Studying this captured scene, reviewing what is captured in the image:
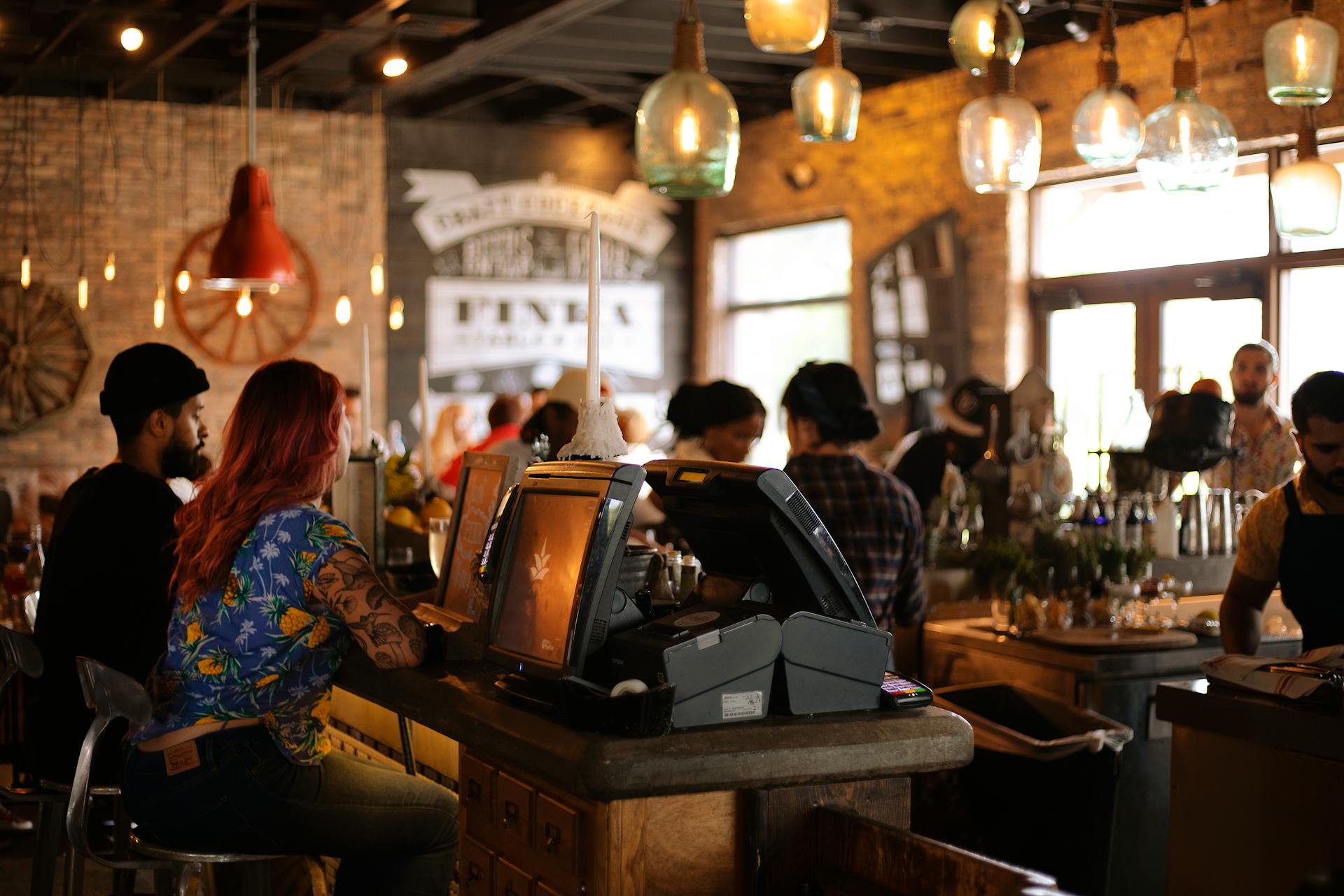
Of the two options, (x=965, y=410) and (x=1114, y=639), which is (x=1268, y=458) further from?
(x=1114, y=639)

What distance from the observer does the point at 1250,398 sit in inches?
244

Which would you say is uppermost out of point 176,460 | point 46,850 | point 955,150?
point 955,150

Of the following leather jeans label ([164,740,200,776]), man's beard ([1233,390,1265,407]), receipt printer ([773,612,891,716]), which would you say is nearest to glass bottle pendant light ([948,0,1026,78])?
receipt printer ([773,612,891,716])

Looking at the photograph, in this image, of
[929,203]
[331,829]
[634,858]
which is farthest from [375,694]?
[929,203]

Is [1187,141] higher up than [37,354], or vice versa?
[1187,141]

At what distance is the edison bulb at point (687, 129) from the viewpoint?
2.79 metres

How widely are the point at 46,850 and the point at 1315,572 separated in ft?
9.61

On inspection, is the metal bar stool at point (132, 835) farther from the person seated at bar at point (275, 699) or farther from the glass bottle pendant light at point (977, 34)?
the glass bottle pendant light at point (977, 34)

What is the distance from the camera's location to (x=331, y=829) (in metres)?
2.39

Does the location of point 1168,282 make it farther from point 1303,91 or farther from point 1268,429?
point 1303,91

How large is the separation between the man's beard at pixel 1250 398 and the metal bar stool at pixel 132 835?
4971 millimetres

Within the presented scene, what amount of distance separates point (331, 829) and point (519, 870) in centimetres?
37

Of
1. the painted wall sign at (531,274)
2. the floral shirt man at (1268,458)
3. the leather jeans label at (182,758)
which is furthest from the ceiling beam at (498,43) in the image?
the leather jeans label at (182,758)

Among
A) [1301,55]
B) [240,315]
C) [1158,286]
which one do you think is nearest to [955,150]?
[1158,286]
